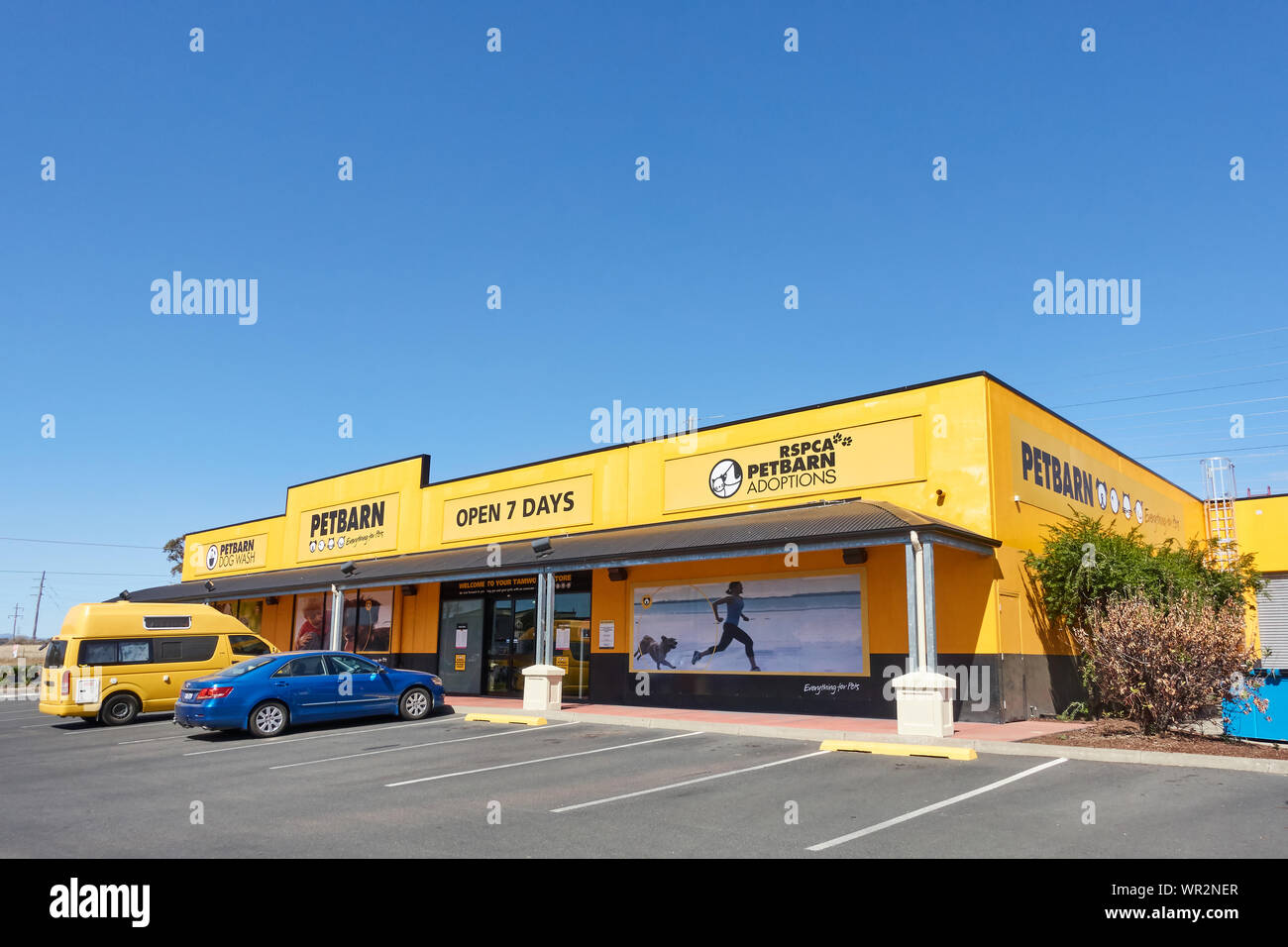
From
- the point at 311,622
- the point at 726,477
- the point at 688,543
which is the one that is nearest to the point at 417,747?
the point at 688,543

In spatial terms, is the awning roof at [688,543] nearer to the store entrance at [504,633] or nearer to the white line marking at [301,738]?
the store entrance at [504,633]

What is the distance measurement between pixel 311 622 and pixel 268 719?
1543 centimetres

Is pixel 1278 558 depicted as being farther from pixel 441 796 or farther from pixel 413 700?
pixel 441 796

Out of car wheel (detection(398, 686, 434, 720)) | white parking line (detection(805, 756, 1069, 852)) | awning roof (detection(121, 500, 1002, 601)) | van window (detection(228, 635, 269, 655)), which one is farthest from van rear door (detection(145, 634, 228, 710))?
white parking line (detection(805, 756, 1069, 852))

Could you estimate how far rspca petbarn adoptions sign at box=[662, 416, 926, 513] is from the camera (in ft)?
57.1

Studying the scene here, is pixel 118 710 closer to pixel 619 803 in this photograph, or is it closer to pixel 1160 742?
pixel 619 803

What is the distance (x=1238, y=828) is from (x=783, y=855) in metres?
3.91

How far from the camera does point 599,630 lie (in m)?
21.6

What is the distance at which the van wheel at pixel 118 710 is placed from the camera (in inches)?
754

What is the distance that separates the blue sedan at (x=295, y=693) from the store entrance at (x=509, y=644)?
16.9ft

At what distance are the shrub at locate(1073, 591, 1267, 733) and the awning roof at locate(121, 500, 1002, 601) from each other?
272cm

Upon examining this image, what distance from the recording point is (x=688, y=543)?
17.4m

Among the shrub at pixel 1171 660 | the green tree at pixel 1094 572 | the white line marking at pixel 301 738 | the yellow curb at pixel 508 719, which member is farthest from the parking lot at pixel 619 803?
the green tree at pixel 1094 572
